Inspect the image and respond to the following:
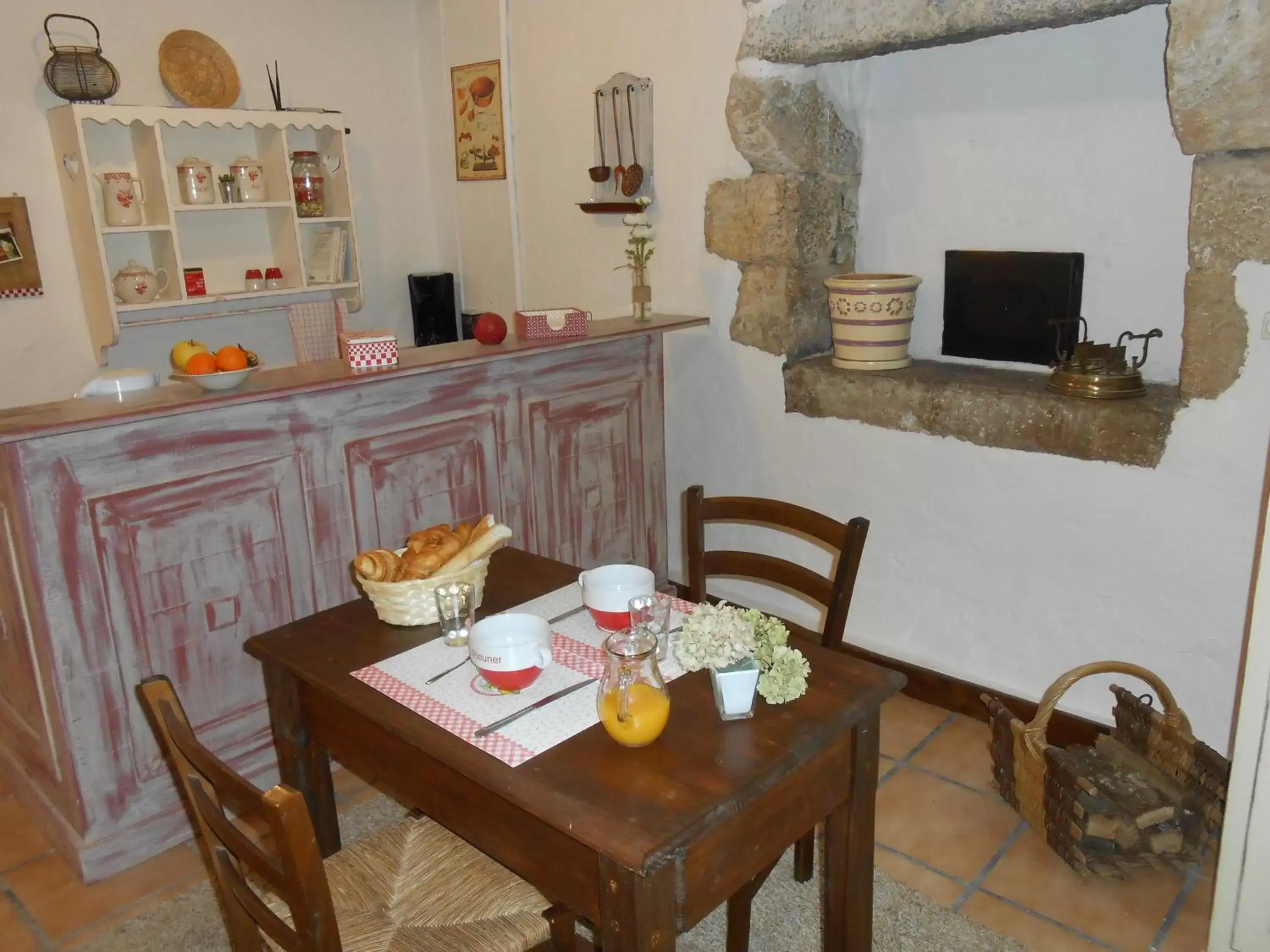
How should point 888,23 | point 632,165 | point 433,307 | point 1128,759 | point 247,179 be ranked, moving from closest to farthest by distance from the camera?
point 1128,759
point 888,23
point 632,165
point 247,179
point 433,307

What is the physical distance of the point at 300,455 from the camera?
7.82 feet

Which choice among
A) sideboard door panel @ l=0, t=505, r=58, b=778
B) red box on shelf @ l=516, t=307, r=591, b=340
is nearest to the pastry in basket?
sideboard door panel @ l=0, t=505, r=58, b=778

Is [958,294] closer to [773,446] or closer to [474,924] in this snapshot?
[773,446]

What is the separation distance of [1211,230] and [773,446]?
1411mm

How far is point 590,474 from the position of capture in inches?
124

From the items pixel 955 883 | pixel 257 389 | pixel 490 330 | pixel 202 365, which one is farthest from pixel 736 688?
pixel 490 330

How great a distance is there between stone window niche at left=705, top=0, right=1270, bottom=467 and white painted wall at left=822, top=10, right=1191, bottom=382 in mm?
113

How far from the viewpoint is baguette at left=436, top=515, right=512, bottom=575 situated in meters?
1.74

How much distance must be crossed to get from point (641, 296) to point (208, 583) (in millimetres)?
1609

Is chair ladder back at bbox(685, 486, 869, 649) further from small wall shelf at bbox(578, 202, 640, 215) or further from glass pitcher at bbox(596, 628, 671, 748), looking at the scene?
small wall shelf at bbox(578, 202, 640, 215)

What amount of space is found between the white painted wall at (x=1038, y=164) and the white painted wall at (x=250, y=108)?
2209 mm

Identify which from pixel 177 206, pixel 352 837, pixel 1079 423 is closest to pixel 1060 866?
pixel 1079 423

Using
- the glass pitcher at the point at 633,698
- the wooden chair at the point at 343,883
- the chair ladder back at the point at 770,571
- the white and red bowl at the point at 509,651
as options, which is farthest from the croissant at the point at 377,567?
the chair ladder back at the point at 770,571

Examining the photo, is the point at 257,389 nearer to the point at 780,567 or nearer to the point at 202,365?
the point at 202,365
